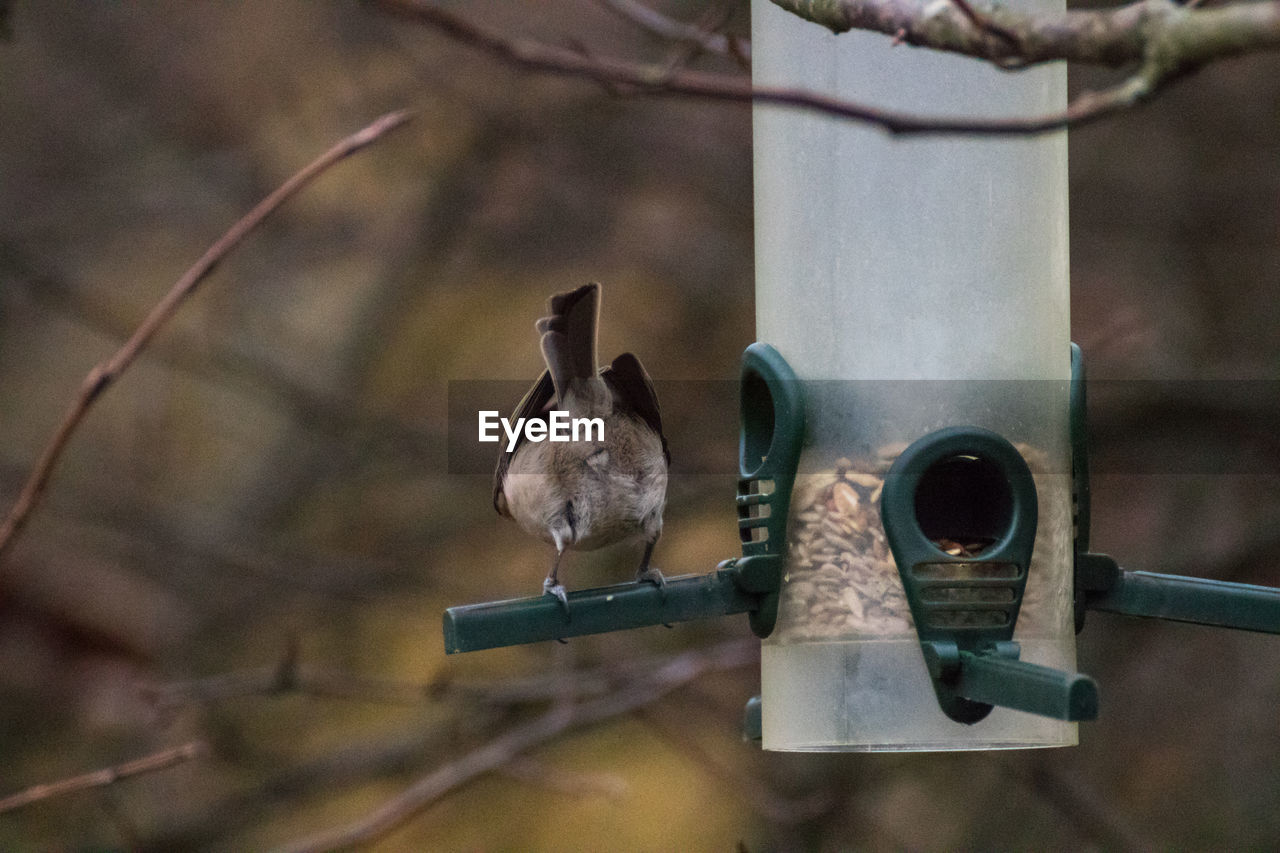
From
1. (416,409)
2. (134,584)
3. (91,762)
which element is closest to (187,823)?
(91,762)

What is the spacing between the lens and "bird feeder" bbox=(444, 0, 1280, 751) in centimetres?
359

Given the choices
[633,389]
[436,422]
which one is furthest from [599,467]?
[436,422]

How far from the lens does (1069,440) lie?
150 inches

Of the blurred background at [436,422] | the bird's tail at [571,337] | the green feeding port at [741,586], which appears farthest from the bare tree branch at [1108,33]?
the blurred background at [436,422]

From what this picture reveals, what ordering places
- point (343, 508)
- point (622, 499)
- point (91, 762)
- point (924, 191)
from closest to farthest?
point (924, 191), point (622, 499), point (91, 762), point (343, 508)

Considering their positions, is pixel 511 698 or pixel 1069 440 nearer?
pixel 1069 440

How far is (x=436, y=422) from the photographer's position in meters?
7.09

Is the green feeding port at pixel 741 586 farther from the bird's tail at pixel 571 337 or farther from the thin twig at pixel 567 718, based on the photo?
the thin twig at pixel 567 718

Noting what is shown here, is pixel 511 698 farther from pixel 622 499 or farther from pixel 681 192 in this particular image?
pixel 681 192

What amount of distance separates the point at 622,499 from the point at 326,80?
4.01 m

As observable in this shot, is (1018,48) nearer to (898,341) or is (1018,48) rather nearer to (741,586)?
(898,341)

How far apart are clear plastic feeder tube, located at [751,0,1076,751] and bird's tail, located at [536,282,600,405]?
20.9 inches

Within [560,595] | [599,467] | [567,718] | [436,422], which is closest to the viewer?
[560,595]

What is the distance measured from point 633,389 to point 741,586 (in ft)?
2.10
